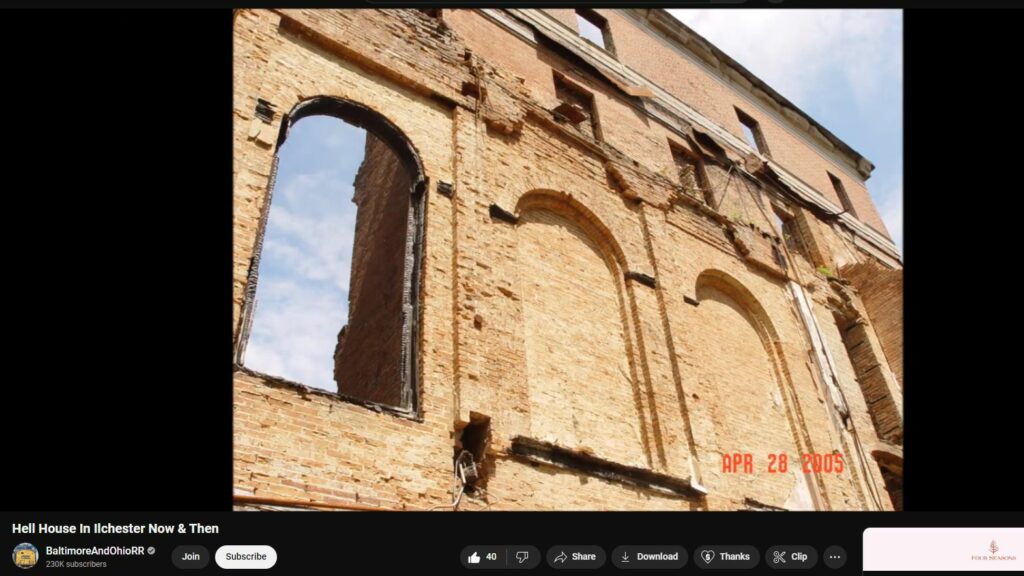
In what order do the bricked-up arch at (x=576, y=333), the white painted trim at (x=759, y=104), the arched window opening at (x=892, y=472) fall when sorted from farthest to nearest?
the white painted trim at (x=759, y=104) → the arched window opening at (x=892, y=472) → the bricked-up arch at (x=576, y=333)

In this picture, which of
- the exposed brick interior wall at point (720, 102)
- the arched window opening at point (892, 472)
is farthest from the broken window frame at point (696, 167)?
the arched window opening at point (892, 472)

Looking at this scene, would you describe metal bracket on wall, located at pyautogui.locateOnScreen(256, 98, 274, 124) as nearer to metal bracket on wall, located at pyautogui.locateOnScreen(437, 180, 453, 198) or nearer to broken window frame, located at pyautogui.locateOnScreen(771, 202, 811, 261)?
metal bracket on wall, located at pyautogui.locateOnScreen(437, 180, 453, 198)

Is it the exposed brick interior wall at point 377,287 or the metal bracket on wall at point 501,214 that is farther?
the exposed brick interior wall at point 377,287

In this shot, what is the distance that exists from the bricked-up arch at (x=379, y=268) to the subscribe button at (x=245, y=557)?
115 inches

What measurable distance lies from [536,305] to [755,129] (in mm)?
11245

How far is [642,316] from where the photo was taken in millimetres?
8852

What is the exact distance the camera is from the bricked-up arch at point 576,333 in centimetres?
741

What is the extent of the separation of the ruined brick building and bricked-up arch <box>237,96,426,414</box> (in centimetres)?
3

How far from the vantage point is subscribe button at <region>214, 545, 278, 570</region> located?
2553 mm

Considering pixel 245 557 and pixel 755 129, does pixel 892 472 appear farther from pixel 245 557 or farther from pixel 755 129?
pixel 245 557

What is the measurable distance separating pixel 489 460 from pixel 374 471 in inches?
43.7
